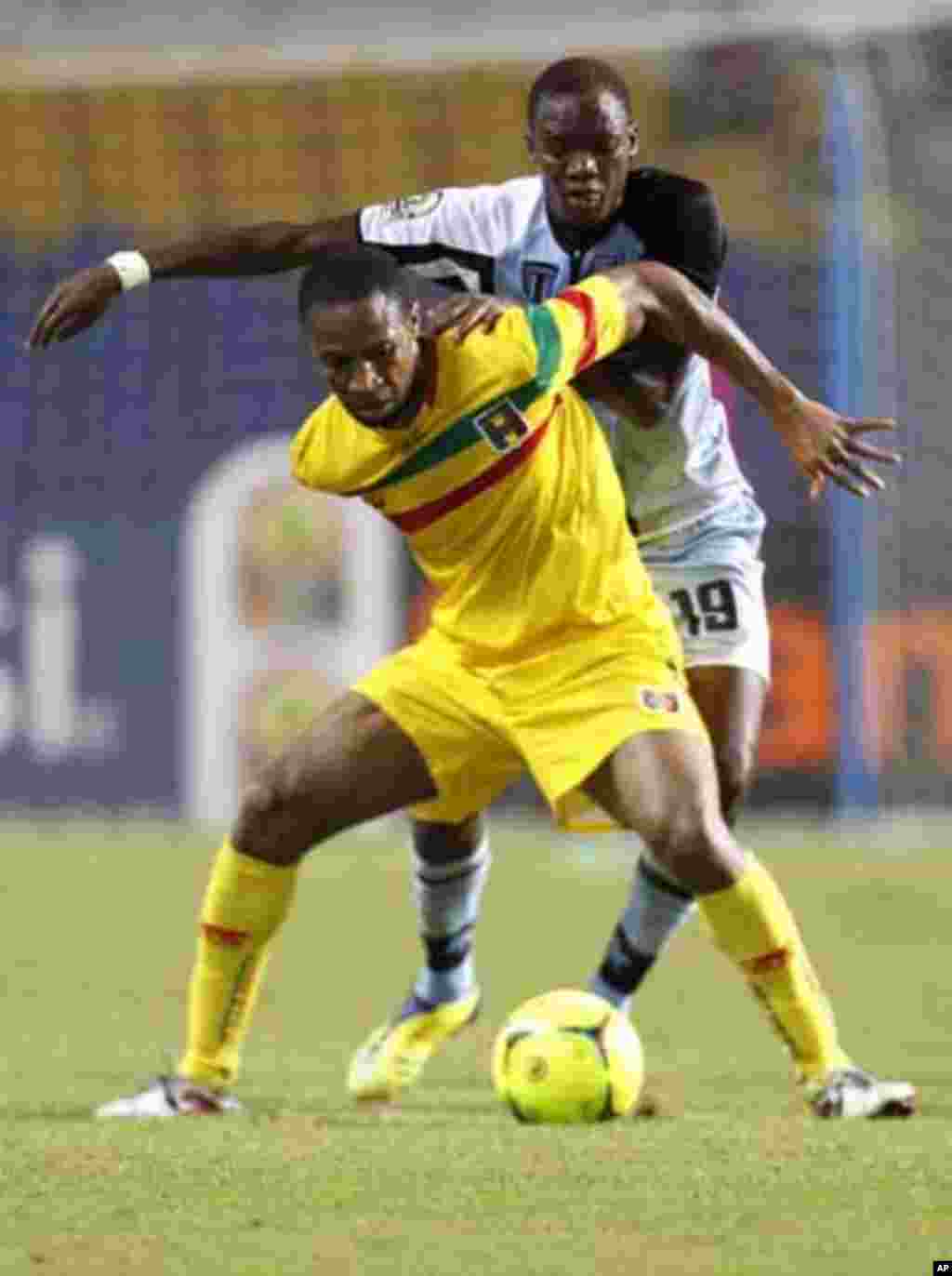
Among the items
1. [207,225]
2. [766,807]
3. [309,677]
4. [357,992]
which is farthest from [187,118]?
[357,992]

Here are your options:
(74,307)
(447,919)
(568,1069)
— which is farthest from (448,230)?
(568,1069)

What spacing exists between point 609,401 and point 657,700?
0.93 meters

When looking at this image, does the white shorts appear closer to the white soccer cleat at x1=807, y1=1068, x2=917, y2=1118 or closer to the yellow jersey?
the yellow jersey

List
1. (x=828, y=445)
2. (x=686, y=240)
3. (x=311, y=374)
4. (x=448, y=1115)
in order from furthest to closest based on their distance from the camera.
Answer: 1. (x=311, y=374)
2. (x=686, y=240)
3. (x=448, y=1115)
4. (x=828, y=445)

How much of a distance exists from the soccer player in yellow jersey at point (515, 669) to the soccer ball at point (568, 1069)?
33 cm

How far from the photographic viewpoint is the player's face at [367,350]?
8109 millimetres

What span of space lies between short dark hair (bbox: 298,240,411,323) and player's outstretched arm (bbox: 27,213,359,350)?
488 millimetres

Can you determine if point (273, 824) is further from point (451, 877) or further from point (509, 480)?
point (451, 877)

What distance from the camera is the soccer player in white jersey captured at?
872 centimetres

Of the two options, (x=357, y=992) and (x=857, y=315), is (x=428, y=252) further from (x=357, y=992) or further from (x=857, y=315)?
(x=857, y=315)

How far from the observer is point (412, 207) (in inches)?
359

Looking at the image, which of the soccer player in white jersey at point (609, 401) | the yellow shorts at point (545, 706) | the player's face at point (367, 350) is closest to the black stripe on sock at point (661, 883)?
the soccer player in white jersey at point (609, 401)

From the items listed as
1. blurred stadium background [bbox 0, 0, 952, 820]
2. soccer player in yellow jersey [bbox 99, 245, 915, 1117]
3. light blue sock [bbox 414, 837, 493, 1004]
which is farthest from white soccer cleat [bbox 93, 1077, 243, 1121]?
blurred stadium background [bbox 0, 0, 952, 820]

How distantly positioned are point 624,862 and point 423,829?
6.93 metres
